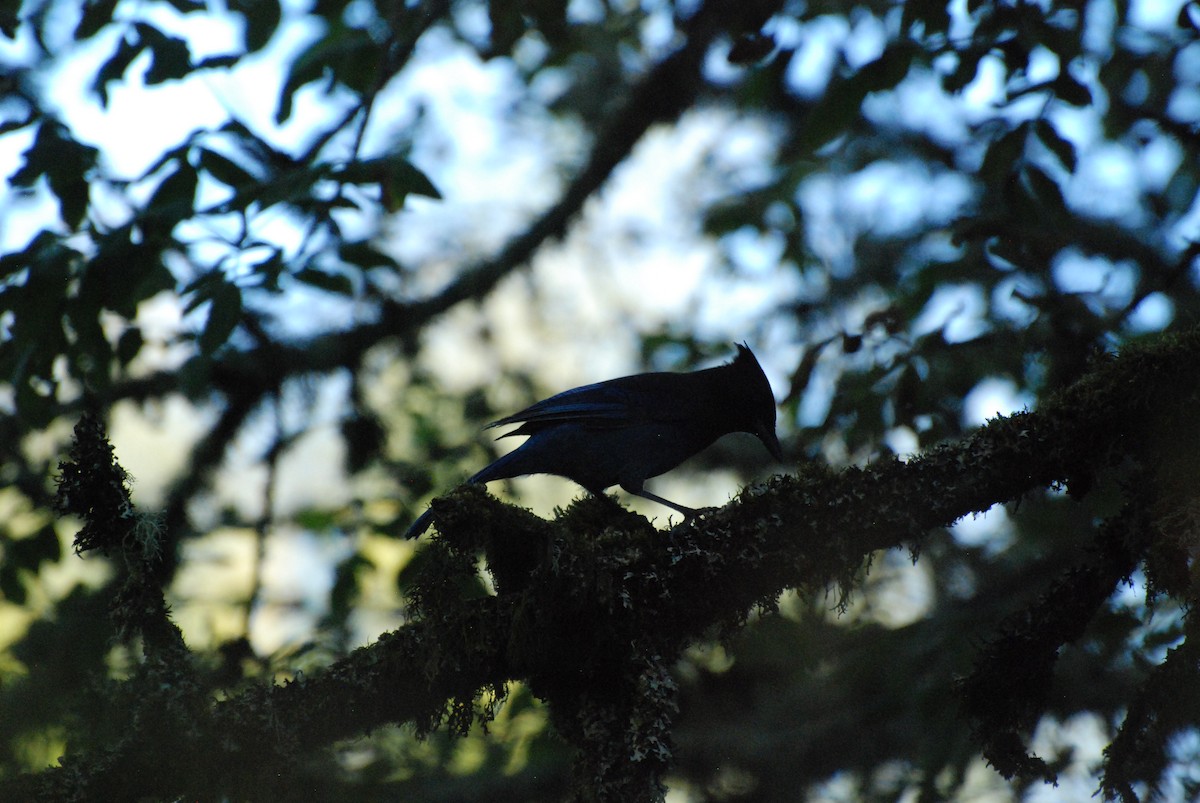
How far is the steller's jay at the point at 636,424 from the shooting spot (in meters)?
5.12

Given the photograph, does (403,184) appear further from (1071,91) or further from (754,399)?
(1071,91)

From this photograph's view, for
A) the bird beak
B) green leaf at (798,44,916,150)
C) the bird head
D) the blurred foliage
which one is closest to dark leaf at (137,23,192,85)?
the blurred foliage

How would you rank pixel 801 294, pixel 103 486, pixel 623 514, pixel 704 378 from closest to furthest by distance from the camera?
1. pixel 103 486
2. pixel 623 514
3. pixel 704 378
4. pixel 801 294

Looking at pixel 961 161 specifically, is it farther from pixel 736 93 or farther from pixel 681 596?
pixel 681 596

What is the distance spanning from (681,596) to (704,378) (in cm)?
276

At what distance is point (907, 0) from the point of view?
4285 millimetres

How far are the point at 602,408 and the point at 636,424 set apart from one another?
22 cm

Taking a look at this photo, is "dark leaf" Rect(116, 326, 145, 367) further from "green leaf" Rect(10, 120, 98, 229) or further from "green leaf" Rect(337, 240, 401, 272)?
"green leaf" Rect(337, 240, 401, 272)

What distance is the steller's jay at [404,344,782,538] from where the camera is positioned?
16.8ft

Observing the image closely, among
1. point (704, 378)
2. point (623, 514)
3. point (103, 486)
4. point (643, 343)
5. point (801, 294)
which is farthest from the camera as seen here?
point (801, 294)

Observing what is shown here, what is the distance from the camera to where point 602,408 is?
5.40 meters

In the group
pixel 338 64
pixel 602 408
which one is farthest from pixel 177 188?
pixel 602 408

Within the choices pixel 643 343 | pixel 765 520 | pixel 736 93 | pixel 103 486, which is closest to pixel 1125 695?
pixel 643 343

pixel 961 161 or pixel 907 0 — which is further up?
pixel 961 161
